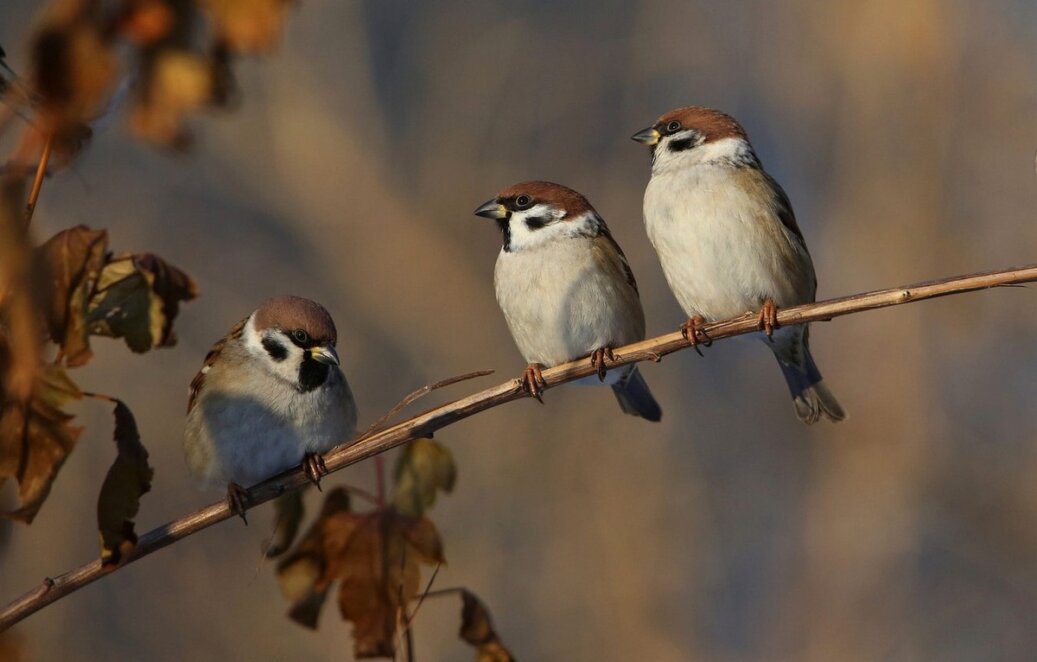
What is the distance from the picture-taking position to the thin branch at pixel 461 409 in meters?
1.75

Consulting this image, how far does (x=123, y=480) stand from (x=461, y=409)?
0.60 meters

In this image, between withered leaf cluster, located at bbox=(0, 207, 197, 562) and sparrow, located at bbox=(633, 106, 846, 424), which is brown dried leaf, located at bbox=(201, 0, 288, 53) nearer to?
withered leaf cluster, located at bbox=(0, 207, 197, 562)

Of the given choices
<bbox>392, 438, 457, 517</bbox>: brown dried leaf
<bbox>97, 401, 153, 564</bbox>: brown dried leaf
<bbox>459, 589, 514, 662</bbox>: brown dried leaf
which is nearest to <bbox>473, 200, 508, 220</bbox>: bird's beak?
<bbox>392, 438, 457, 517</bbox>: brown dried leaf

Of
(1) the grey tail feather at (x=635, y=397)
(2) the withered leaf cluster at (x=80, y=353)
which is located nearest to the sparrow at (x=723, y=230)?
(1) the grey tail feather at (x=635, y=397)

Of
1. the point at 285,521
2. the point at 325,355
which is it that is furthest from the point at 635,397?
the point at 285,521

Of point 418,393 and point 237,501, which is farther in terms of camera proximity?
point 237,501

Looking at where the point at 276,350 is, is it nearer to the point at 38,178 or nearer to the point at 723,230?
the point at 723,230

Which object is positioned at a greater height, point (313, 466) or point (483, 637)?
point (313, 466)

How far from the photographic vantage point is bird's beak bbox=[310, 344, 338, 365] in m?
3.39

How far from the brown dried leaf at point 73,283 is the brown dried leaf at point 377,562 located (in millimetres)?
722

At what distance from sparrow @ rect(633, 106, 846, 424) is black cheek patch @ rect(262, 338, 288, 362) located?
109 centimetres

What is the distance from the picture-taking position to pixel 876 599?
21.7 ft

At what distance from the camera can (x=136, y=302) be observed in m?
1.67

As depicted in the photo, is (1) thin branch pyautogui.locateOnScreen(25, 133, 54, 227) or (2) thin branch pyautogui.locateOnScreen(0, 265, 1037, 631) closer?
(1) thin branch pyautogui.locateOnScreen(25, 133, 54, 227)
